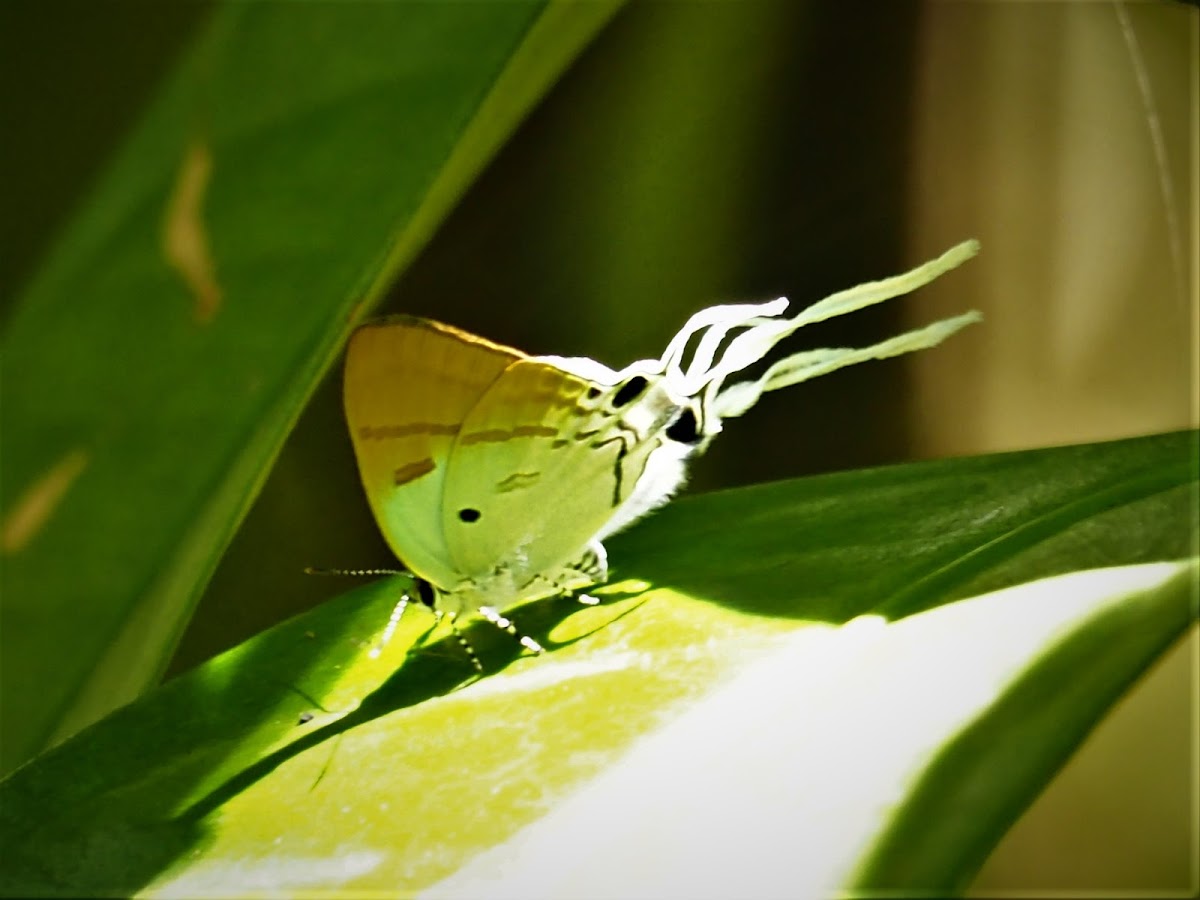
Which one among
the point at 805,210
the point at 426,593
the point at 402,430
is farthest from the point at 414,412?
the point at 805,210

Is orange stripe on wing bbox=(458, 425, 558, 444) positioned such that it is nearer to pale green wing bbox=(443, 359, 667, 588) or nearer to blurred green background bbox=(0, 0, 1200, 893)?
pale green wing bbox=(443, 359, 667, 588)

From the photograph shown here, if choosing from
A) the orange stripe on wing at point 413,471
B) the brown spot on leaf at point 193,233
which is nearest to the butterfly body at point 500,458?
the orange stripe on wing at point 413,471

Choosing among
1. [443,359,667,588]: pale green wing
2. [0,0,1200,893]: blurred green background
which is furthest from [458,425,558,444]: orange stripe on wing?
[0,0,1200,893]: blurred green background

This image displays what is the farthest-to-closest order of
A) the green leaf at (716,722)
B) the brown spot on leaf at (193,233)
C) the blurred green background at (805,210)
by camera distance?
the blurred green background at (805,210) → the brown spot on leaf at (193,233) → the green leaf at (716,722)

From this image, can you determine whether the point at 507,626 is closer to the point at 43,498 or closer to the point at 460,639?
the point at 460,639

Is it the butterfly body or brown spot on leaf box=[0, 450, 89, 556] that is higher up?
brown spot on leaf box=[0, 450, 89, 556]

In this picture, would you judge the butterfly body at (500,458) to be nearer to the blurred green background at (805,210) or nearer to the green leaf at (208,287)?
the green leaf at (208,287)
